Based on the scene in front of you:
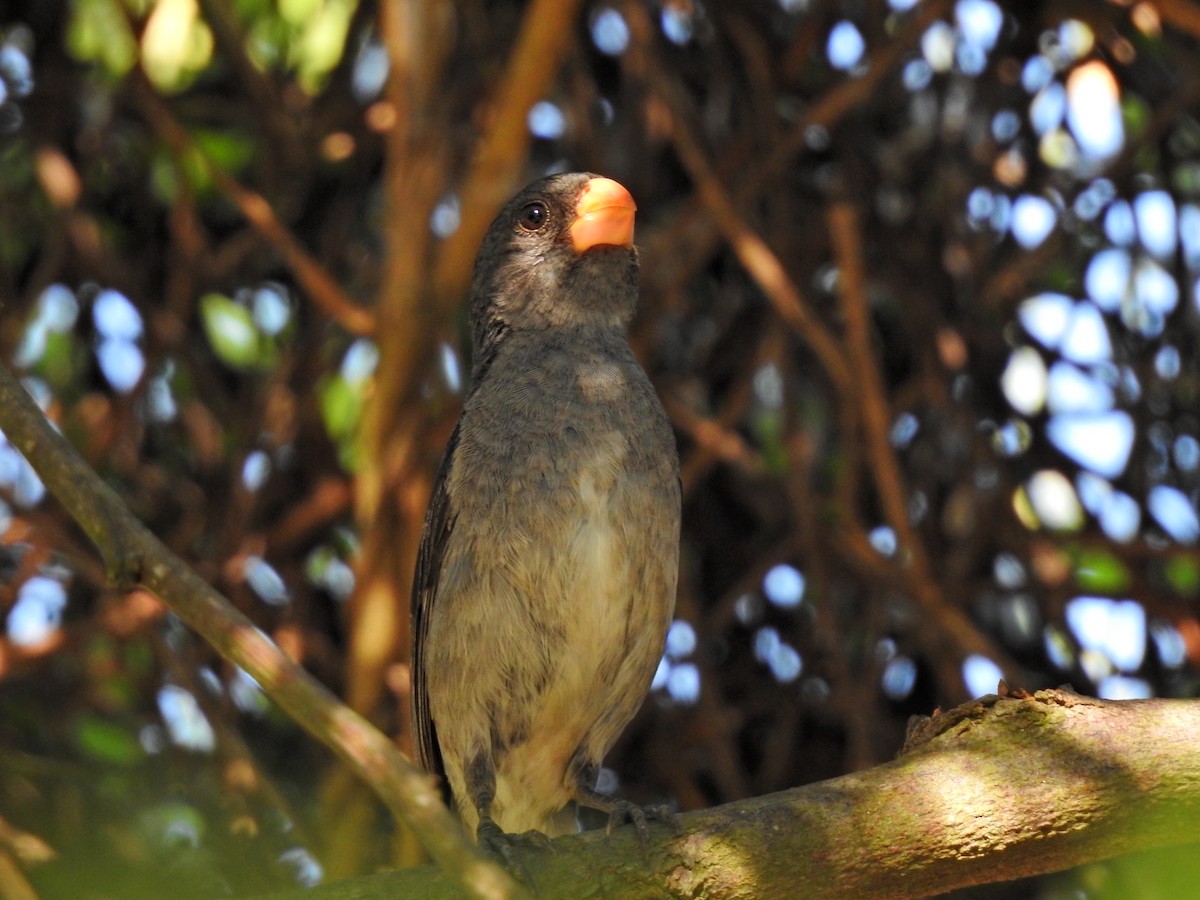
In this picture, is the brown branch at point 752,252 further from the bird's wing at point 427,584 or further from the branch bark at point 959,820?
the branch bark at point 959,820

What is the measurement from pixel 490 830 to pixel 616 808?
1.00ft

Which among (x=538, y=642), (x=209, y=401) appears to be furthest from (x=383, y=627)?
(x=209, y=401)

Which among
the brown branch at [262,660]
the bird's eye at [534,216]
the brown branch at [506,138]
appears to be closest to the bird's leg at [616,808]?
the brown branch at [262,660]

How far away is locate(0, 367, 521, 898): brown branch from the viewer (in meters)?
1.63

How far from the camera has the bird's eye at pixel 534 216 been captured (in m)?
3.95

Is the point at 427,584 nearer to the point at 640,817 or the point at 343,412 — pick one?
the point at 640,817

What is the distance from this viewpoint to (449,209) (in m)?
4.55

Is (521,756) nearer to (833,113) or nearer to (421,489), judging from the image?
(421,489)

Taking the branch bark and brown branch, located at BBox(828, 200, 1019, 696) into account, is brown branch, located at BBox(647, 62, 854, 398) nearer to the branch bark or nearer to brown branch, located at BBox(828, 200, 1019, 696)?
brown branch, located at BBox(828, 200, 1019, 696)

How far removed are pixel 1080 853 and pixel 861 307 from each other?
181cm

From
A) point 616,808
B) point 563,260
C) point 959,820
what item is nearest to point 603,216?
point 563,260

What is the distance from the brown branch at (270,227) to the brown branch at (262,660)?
80.6 inches

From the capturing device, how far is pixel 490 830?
3.16 metres

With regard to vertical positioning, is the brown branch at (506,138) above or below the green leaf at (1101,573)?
above
